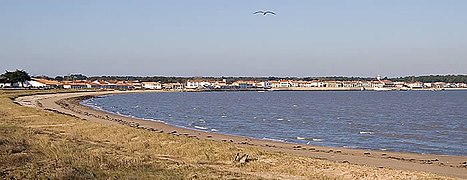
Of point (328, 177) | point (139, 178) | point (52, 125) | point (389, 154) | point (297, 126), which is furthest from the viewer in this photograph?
point (297, 126)

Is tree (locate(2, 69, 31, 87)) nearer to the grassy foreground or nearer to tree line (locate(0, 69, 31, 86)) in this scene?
tree line (locate(0, 69, 31, 86))

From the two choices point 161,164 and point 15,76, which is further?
point 15,76

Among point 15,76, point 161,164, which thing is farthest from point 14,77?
point 161,164

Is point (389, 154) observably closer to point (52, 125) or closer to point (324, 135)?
point (324, 135)

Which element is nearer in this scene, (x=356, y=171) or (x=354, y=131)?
(x=356, y=171)

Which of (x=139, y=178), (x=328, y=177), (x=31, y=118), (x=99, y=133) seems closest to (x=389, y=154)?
(x=328, y=177)

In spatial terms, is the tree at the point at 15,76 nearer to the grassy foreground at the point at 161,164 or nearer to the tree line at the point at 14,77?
the tree line at the point at 14,77

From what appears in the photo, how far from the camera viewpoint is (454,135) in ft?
130

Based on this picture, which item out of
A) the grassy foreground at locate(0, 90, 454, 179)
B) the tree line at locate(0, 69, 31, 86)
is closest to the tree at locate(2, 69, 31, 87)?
the tree line at locate(0, 69, 31, 86)

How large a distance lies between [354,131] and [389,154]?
15.7 m

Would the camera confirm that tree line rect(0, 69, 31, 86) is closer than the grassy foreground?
No

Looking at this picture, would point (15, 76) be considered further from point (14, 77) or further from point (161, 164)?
point (161, 164)

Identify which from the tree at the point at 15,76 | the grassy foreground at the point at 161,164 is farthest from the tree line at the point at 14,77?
the grassy foreground at the point at 161,164

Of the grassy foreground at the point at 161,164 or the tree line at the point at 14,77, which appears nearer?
the grassy foreground at the point at 161,164
